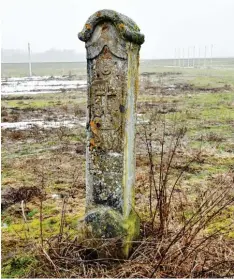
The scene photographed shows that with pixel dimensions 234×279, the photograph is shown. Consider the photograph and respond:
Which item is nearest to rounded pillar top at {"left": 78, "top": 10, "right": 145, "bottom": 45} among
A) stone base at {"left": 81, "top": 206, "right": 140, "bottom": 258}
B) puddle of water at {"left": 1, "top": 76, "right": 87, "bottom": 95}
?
stone base at {"left": 81, "top": 206, "right": 140, "bottom": 258}

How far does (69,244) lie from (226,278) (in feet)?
5.90

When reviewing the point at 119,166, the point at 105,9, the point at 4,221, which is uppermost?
the point at 105,9

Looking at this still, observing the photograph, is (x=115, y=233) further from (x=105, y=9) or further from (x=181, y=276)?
(x=105, y=9)

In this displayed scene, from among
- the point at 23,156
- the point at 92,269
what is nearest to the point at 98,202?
the point at 92,269

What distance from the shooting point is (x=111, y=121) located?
14.5ft

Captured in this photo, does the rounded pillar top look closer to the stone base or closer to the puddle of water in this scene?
the stone base

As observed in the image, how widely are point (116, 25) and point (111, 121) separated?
1.03 meters

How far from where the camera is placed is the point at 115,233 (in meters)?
4.48

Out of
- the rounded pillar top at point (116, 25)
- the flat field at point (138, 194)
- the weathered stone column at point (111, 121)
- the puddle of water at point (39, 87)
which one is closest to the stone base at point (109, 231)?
the weathered stone column at point (111, 121)

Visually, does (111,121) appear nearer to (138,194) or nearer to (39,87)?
(138,194)

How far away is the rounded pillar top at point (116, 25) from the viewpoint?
4.25m

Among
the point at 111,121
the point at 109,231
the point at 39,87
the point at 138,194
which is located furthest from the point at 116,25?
the point at 39,87

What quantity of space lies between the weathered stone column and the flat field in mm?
301

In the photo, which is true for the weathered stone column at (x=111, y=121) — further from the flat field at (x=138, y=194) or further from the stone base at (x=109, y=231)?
the flat field at (x=138, y=194)
